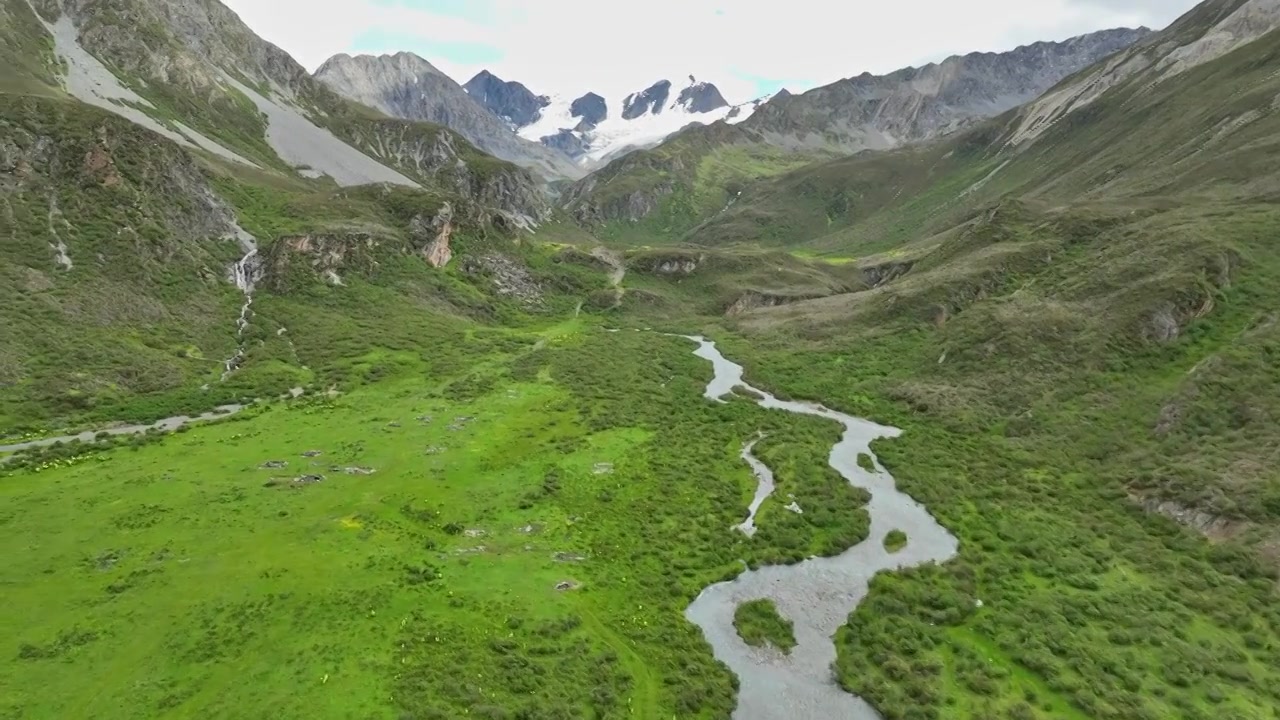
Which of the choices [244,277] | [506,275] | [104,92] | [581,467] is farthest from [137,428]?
[104,92]

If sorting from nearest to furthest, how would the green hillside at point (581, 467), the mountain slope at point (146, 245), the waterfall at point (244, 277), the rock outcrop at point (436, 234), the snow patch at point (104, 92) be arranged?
the green hillside at point (581, 467), the mountain slope at point (146, 245), the waterfall at point (244, 277), the rock outcrop at point (436, 234), the snow patch at point (104, 92)

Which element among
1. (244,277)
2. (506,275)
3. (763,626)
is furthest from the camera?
(506,275)

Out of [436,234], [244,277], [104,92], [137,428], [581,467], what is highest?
[104,92]

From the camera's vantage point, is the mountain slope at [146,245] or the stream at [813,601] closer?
the stream at [813,601]

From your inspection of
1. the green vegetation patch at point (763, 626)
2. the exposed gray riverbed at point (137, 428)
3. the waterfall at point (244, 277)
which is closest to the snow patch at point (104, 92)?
the waterfall at point (244, 277)

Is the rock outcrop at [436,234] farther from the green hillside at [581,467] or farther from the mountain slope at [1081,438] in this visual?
the mountain slope at [1081,438]

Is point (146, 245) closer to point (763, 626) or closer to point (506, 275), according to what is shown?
point (506, 275)

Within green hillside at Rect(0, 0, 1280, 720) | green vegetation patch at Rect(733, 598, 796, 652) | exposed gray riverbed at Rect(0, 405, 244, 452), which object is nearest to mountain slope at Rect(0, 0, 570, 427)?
green hillside at Rect(0, 0, 1280, 720)

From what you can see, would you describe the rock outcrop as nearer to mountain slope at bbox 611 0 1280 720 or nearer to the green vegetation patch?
mountain slope at bbox 611 0 1280 720

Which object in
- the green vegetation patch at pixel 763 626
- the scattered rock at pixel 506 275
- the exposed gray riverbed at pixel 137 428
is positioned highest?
the scattered rock at pixel 506 275

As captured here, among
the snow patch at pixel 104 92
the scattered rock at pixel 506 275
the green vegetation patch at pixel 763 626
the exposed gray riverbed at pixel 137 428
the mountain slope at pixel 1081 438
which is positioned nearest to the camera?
the mountain slope at pixel 1081 438
